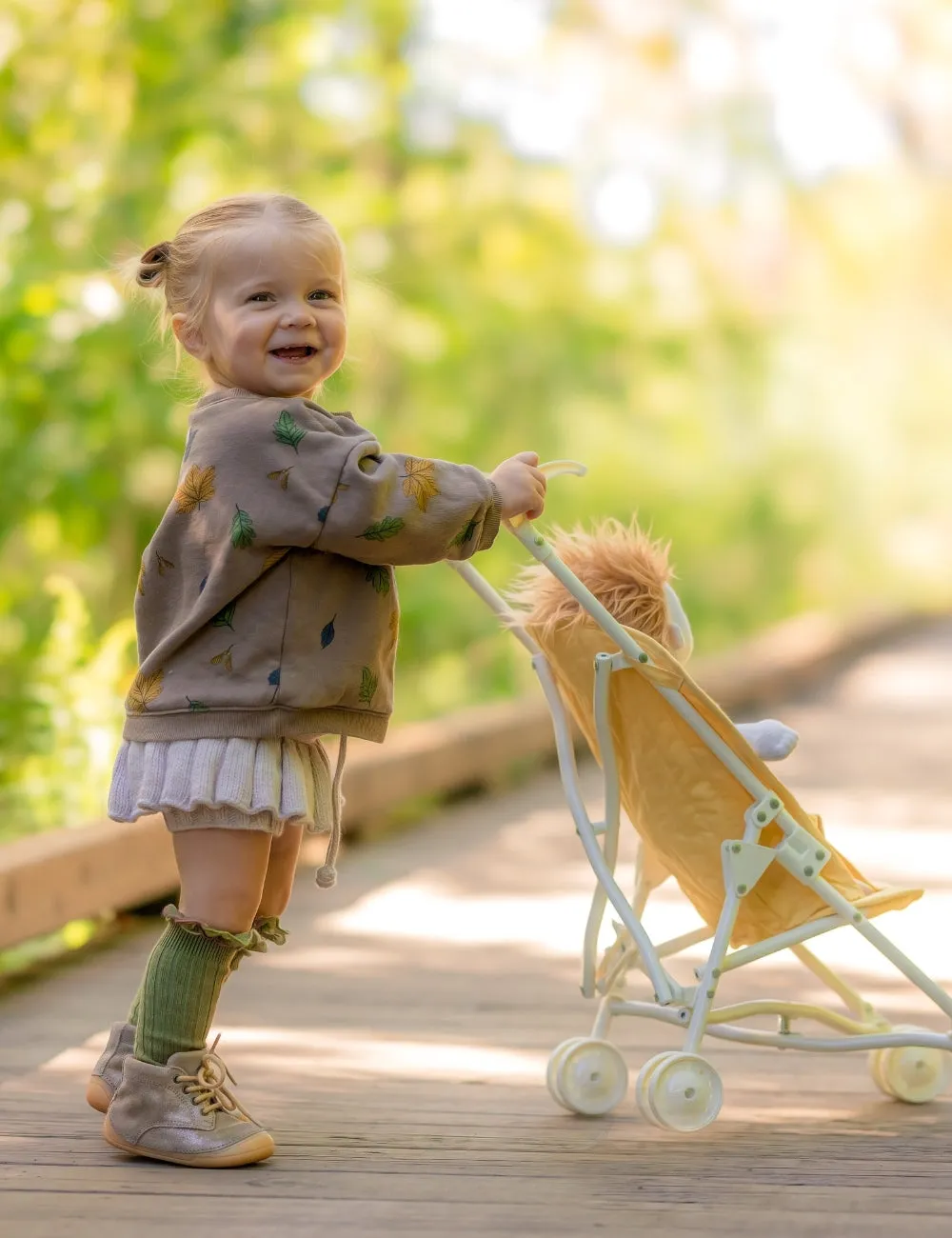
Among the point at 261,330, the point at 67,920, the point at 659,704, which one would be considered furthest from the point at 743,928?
the point at 67,920

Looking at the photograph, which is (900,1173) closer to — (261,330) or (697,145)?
(261,330)

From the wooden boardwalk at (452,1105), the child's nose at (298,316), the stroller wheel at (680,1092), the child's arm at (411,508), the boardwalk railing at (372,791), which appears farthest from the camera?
the boardwalk railing at (372,791)

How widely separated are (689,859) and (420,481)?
0.83 metres

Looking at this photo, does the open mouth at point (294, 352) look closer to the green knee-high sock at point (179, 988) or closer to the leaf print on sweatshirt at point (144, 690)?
the leaf print on sweatshirt at point (144, 690)

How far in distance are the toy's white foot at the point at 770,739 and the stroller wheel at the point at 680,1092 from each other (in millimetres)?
516

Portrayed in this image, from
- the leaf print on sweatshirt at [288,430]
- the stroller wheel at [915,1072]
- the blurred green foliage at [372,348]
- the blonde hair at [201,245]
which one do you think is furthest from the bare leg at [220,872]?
the stroller wheel at [915,1072]

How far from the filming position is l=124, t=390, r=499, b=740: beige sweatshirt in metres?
2.78

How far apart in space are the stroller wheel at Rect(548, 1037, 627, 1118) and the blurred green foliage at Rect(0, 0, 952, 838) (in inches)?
54.2

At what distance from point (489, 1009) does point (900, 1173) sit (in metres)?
1.42

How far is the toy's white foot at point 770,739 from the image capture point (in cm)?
311

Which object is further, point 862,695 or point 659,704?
point 862,695

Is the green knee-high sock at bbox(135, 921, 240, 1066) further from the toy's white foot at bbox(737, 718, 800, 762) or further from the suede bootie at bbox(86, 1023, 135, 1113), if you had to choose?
the toy's white foot at bbox(737, 718, 800, 762)

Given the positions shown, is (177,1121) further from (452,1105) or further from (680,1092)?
(680,1092)

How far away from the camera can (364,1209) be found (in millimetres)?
2664
